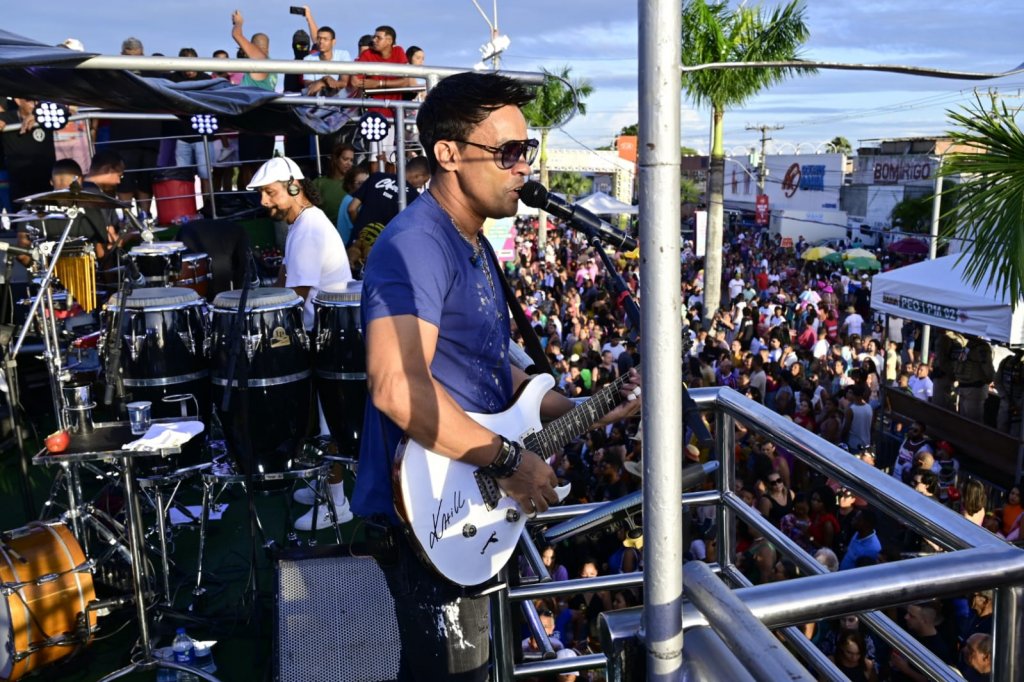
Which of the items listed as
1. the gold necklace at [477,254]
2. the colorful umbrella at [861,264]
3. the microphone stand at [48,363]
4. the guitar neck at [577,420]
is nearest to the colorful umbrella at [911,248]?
the colorful umbrella at [861,264]

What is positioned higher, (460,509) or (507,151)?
(507,151)

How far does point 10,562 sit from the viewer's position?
160 inches

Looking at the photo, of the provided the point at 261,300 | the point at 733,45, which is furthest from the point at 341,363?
the point at 733,45

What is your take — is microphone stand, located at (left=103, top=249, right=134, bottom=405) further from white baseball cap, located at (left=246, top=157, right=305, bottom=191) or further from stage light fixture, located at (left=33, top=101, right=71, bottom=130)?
stage light fixture, located at (left=33, top=101, right=71, bottom=130)

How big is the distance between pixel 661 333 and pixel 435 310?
1.02m

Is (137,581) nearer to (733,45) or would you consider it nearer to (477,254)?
(477,254)

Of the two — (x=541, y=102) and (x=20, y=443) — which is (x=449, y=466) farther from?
(x=541, y=102)

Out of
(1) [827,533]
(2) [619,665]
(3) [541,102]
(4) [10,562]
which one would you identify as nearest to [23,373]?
(4) [10,562]

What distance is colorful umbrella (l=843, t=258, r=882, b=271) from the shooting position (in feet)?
96.5

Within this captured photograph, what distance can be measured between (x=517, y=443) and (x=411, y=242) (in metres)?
0.58

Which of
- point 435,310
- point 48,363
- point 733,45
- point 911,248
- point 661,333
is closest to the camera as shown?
point 661,333

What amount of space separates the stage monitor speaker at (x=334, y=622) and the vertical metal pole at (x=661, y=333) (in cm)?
274

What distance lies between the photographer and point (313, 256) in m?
5.09

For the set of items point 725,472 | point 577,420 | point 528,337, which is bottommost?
Answer: point 725,472
